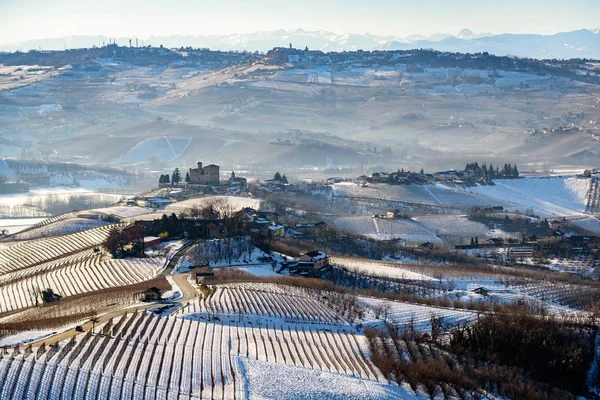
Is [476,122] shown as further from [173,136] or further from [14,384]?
[14,384]

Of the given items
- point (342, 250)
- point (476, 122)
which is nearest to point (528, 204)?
point (342, 250)

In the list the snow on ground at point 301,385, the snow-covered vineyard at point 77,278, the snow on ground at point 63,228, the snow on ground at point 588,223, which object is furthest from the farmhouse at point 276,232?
the snow on ground at point 301,385

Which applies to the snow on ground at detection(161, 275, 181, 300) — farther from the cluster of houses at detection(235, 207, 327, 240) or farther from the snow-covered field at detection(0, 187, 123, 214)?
the snow-covered field at detection(0, 187, 123, 214)

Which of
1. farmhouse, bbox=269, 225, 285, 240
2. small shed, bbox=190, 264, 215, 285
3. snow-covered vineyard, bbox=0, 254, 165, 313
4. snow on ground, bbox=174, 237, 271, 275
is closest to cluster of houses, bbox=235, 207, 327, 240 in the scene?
farmhouse, bbox=269, 225, 285, 240

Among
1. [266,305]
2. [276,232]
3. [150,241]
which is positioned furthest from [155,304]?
[276,232]

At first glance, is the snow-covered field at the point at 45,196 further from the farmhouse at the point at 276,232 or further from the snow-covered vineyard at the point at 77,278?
the snow-covered vineyard at the point at 77,278

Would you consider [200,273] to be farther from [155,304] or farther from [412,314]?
[412,314]
